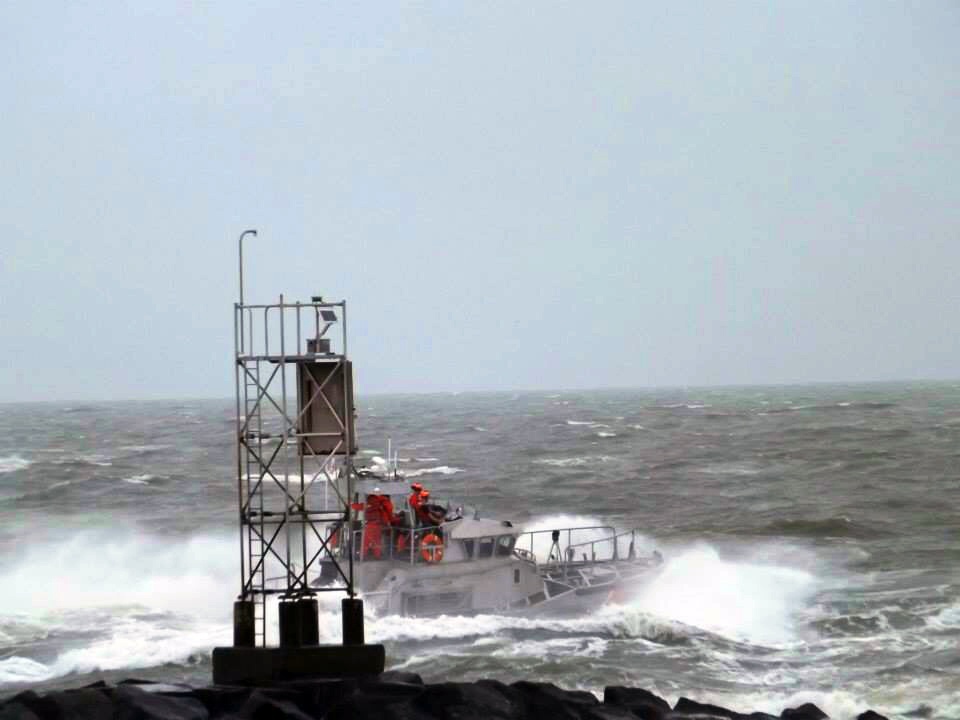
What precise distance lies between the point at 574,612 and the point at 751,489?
96.0 ft

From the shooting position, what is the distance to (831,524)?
1533 inches

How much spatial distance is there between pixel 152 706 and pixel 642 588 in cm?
1421

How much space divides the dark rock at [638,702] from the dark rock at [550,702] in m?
0.47

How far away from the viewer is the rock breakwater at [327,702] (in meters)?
13.0

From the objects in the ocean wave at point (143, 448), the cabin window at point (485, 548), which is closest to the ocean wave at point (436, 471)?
the ocean wave at point (143, 448)

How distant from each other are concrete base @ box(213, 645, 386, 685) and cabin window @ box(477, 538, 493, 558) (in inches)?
333

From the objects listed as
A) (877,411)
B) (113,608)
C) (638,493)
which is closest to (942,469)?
(638,493)

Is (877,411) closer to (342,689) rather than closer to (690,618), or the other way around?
(690,618)

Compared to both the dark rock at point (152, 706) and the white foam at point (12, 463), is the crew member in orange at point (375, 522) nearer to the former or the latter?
the dark rock at point (152, 706)

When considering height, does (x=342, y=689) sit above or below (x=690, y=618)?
above

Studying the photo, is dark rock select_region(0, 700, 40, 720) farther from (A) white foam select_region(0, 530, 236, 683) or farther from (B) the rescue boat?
(B) the rescue boat

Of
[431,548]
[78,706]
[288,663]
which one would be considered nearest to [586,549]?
[431,548]

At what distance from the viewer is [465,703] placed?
1332cm

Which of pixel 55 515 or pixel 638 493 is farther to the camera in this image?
pixel 638 493
